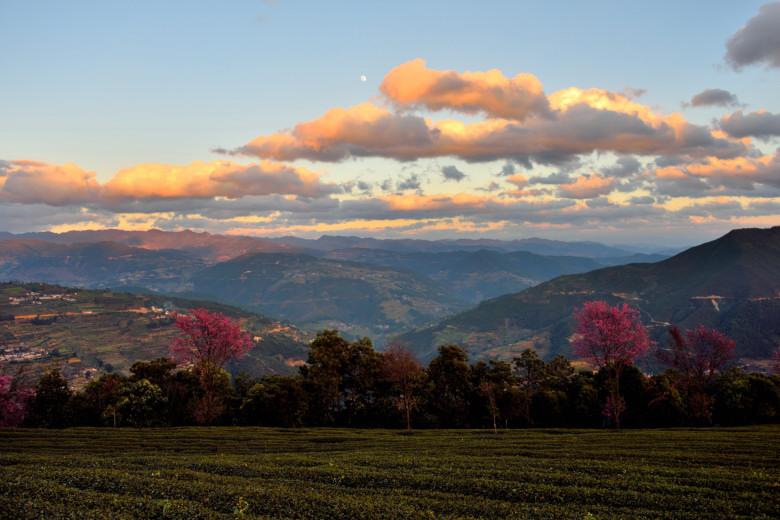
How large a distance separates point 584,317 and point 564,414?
29.4m

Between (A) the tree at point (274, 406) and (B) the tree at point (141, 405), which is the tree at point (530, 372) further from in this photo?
(B) the tree at point (141, 405)

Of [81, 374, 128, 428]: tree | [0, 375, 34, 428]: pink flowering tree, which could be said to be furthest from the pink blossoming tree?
[81, 374, 128, 428]: tree

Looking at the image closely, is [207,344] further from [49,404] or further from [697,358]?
[697,358]


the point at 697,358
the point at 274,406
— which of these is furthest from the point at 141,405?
the point at 697,358

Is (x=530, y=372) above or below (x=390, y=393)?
above

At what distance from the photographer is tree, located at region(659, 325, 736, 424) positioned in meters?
82.2

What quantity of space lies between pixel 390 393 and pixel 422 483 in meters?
58.3

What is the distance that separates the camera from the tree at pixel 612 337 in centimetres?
6700

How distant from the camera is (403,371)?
78000mm

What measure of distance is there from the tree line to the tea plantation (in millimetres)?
30184

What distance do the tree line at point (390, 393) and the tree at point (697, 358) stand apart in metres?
0.24

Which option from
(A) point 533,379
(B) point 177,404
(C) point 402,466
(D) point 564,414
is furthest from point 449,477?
(B) point 177,404

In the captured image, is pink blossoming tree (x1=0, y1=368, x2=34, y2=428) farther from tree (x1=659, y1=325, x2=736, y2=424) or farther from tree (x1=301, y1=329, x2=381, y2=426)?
tree (x1=659, y1=325, x2=736, y2=424)

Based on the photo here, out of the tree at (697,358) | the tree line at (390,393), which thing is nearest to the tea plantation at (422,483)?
the tree line at (390,393)
